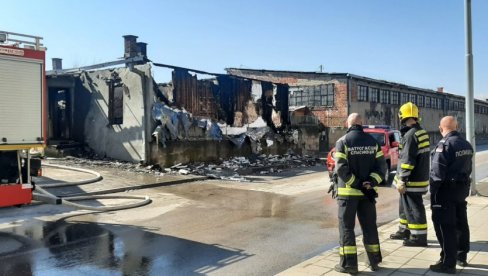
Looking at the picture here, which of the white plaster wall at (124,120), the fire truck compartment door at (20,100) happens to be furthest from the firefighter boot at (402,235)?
the white plaster wall at (124,120)

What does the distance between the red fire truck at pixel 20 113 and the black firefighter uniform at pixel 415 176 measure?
5.89 m

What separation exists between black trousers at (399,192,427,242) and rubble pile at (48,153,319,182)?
10285mm

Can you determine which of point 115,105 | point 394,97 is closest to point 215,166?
point 115,105

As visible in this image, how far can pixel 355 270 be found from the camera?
17.2ft

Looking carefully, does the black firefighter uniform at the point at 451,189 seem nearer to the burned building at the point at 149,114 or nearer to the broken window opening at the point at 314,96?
the burned building at the point at 149,114

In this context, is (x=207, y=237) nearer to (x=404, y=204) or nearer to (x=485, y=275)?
(x=404, y=204)

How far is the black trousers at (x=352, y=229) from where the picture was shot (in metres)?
5.29

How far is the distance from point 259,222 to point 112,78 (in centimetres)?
1286

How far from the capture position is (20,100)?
763 cm

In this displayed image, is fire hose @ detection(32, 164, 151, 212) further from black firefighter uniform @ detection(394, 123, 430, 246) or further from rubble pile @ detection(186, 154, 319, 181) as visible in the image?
black firefighter uniform @ detection(394, 123, 430, 246)

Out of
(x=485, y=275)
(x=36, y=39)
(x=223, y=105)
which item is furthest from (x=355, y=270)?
(x=223, y=105)

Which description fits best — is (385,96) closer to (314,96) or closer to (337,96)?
(337,96)

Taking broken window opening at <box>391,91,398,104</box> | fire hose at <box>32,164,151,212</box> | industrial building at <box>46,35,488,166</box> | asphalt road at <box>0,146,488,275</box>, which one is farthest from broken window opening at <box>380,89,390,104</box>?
fire hose at <box>32,164,151,212</box>

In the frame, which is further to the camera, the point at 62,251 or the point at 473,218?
the point at 473,218
